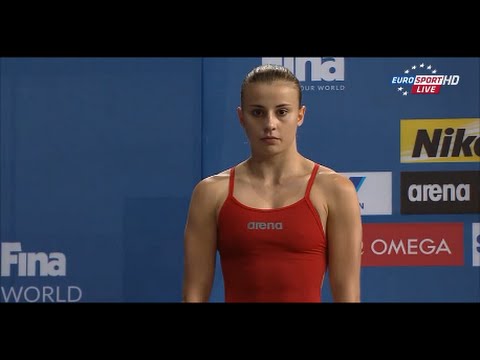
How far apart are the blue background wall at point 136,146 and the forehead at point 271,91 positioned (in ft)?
4.66

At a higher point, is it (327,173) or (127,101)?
(127,101)

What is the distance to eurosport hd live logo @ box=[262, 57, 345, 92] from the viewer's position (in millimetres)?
3219

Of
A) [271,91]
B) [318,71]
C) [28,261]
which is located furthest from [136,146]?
[271,91]

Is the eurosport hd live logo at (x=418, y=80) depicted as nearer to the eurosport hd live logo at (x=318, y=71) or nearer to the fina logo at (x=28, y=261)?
the eurosport hd live logo at (x=318, y=71)

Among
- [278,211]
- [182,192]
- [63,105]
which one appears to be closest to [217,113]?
[182,192]

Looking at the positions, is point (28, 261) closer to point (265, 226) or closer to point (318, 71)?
point (318, 71)

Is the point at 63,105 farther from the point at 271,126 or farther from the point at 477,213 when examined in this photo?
the point at 477,213

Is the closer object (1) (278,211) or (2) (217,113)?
(1) (278,211)

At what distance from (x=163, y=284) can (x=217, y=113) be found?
0.81 meters

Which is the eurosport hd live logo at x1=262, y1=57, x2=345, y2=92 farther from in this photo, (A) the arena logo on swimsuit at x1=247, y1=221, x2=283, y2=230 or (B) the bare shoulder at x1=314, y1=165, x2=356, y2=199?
(A) the arena logo on swimsuit at x1=247, y1=221, x2=283, y2=230

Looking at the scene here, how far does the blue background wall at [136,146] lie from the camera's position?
323 centimetres

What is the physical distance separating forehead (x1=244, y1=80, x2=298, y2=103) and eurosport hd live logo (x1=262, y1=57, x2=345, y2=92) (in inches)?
55.7

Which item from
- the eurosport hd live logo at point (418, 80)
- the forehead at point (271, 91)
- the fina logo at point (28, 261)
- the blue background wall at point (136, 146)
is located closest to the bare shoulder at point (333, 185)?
the forehead at point (271, 91)

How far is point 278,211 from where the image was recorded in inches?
71.2
